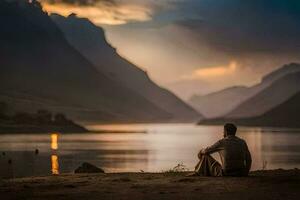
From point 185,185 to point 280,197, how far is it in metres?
3.33

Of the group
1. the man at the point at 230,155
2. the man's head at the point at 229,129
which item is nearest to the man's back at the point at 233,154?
the man at the point at 230,155

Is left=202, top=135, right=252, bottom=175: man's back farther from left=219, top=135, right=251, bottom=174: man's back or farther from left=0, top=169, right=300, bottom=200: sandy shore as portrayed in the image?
left=0, top=169, right=300, bottom=200: sandy shore

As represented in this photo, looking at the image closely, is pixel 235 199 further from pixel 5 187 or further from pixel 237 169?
pixel 5 187

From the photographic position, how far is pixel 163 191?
639 inches

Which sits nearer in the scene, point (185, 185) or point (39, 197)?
point (39, 197)

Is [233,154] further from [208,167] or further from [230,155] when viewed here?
[208,167]

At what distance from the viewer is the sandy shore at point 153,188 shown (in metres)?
15.3

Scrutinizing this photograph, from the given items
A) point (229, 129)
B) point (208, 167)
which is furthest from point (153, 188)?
point (229, 129)

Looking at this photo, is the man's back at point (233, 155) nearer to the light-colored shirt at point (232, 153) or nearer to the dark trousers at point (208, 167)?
the light-colored shirt at point (232, 153)

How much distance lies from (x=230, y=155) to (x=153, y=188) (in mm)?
3283

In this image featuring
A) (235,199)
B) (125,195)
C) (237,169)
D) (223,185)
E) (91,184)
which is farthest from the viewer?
(237,169)

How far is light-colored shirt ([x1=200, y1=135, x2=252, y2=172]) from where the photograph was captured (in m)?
19.2

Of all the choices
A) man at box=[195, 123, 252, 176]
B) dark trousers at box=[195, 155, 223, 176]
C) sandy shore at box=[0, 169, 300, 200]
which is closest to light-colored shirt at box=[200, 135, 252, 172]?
man at box=[195, 123, 252, 176]

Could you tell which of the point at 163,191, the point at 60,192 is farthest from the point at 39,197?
the point at 163,191
